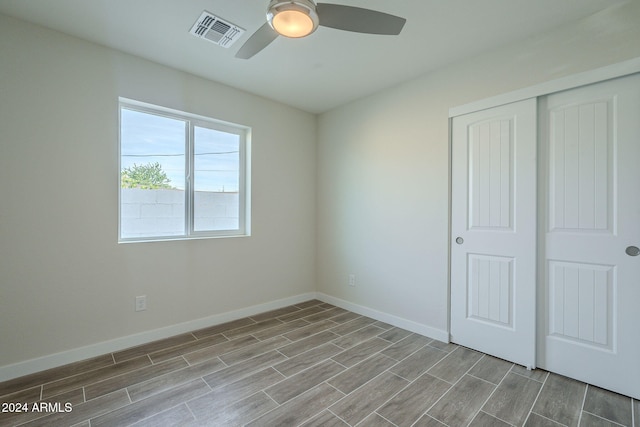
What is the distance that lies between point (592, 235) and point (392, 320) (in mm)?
1904

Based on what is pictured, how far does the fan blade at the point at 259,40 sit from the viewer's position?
5.73ft

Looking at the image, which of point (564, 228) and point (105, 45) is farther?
point (105, 45)

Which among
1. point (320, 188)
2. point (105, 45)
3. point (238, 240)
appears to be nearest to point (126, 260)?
point (238, 240)

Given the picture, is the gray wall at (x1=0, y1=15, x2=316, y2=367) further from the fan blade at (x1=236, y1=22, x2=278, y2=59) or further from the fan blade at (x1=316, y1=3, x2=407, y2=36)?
the fan blade at (x1=316, y1=3, x2=407, y2=36)

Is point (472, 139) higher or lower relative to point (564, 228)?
higher

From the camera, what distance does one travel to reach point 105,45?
2.47 meters

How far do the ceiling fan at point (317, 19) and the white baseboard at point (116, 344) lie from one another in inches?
106

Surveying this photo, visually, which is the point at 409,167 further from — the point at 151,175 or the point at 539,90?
the point at 151,175

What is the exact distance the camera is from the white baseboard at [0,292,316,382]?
2.14 m

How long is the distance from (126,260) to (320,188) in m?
2.44

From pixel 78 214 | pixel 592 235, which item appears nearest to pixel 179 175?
pixel 78 214

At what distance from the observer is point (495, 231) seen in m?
2.48

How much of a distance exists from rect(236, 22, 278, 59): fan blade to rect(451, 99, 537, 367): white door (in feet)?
6.04

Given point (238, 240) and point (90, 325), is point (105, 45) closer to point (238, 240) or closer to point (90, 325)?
point (238, 240)
